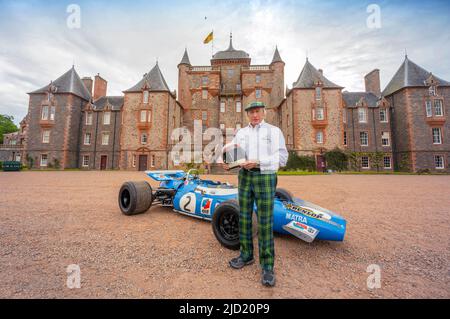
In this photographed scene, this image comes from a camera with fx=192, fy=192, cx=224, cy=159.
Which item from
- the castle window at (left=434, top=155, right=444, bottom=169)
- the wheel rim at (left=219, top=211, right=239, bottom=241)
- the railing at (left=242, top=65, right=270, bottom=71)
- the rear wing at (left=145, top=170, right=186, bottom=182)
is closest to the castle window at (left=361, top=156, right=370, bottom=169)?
the castle window at (left=434, top=155, right=444, bottom=169)

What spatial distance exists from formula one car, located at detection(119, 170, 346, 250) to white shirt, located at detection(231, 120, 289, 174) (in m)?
0.77

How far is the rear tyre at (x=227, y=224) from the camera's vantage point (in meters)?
2.80

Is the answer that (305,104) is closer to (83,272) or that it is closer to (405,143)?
(405,143)

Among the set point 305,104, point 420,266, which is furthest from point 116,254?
point 305,104

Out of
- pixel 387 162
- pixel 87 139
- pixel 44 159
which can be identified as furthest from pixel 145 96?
pixel 387 162

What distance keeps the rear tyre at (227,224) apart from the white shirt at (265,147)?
0.88 metres

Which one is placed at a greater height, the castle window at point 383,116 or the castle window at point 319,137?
the castle window at point 383,116

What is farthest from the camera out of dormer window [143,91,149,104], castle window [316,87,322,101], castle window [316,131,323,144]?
dormer window [143,91,149,104]

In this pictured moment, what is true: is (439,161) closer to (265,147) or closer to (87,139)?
(265,147)

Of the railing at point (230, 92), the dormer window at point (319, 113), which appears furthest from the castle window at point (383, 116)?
the railing at point (230, 92)

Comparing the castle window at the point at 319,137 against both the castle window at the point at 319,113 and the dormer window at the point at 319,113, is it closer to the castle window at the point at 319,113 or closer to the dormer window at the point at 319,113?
the dormer window at the point at 319,113

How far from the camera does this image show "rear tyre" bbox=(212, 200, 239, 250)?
2.80m

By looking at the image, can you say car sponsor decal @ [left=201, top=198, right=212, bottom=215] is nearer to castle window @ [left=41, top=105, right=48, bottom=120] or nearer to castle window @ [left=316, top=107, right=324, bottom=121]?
castle window @ [left=316, top=107, right=324, bottom=121]
